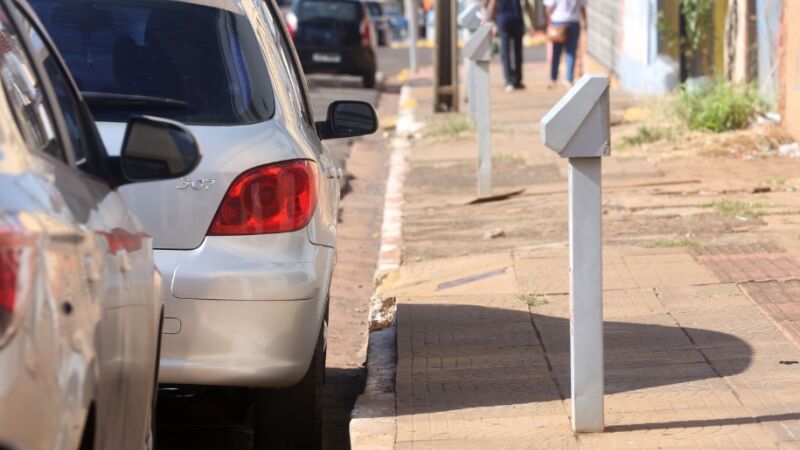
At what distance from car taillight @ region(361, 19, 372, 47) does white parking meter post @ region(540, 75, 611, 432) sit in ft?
69.7

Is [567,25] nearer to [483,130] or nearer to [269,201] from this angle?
[483,130]

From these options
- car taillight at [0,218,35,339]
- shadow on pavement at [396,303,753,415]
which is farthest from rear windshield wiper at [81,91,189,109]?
car taillight at [0,218,35,339]

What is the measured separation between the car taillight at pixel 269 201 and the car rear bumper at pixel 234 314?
0.04 metres

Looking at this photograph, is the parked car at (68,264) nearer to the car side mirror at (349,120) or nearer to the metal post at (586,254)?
the metal post at (586,254)

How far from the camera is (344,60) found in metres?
26.0

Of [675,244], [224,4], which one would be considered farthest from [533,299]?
[224,4]

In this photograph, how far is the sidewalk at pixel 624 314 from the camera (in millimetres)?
5223

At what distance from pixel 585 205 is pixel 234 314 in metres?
1.21

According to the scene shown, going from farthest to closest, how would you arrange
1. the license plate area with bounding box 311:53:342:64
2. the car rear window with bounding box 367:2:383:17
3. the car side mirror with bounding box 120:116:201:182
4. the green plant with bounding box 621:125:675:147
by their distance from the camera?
the car rear window with bounding box 367:2:383:17
the license plate area with bounding box 311:53:342:64
the green plant with bounding box 621:125:675:147
the car side mirror with bounding box 120:116:201:182

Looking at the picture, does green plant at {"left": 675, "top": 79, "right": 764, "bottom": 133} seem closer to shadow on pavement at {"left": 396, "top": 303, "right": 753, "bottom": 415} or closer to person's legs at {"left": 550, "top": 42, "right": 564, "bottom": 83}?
shadow on pavement at {"left": 396, "top": 303, "right": 753, "bottom": 415}

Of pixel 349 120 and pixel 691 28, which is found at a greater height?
pixel 349 120

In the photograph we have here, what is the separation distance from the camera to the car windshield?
16.2ft

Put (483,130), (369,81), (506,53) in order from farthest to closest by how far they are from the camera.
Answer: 1. (369,81)
2. (506,53)
3. (483,130)

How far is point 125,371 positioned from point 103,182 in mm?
553
